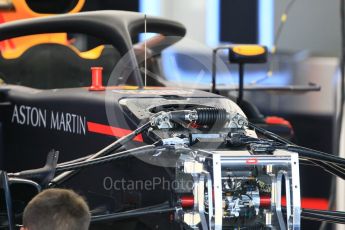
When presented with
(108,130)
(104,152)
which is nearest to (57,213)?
(104,152)

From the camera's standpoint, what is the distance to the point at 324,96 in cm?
576

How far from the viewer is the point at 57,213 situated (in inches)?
86.2

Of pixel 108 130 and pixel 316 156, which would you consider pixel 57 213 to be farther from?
pixel 316 156

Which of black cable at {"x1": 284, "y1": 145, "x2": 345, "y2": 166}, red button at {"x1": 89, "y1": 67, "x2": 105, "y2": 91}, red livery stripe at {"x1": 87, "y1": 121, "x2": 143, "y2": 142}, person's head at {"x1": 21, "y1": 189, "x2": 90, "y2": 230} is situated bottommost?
person's head at {"x1": 21, "y1": 189, "x2": 90, "y2": 230}

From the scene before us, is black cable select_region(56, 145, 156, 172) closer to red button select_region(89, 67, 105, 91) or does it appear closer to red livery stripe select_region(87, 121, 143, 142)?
red livery stripe select_region(87, 121, 143, 142)

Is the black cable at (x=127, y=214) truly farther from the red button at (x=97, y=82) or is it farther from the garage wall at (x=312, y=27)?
the garage wall at (x=312, y=27)

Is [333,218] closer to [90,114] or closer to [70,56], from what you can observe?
[90,114]

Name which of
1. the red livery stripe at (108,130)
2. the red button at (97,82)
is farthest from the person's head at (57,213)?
the red button at (97,82)
